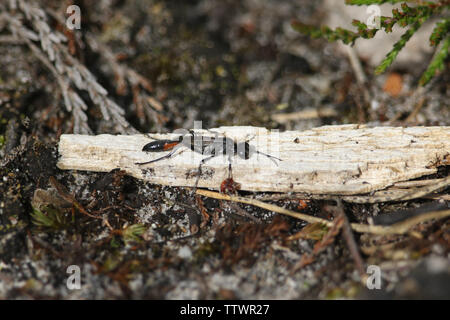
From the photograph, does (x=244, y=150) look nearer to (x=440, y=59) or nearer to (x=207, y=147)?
(x=207, y=147)

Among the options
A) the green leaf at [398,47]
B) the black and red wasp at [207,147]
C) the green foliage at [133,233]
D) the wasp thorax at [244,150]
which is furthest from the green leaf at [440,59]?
the green foliage at [133,233]

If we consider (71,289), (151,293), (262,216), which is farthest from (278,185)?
(71,289)

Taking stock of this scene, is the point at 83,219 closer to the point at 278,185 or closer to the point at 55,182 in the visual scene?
the point at 55,182

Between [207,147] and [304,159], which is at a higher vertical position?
[207,147]

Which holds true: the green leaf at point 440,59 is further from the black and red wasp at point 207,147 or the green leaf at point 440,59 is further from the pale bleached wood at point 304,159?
the black and red wasp at point 207,147

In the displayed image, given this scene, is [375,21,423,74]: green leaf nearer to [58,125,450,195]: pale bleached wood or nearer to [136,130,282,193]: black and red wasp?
[58,125,450,195]: pale bleached wood

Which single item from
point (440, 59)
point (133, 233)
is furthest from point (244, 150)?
point (440, 59)
